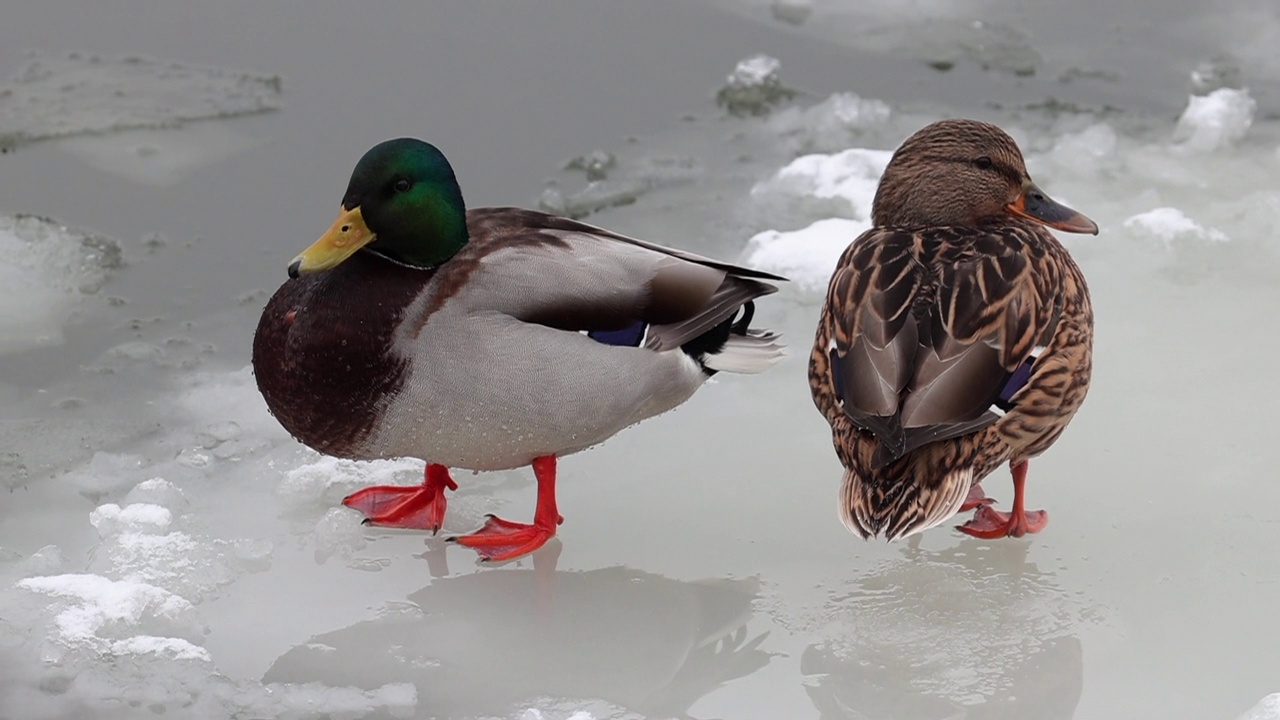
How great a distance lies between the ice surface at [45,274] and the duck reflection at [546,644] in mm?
1702

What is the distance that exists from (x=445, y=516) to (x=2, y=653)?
1049 millimetres

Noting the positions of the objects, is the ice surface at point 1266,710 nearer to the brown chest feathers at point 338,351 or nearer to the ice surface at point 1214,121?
the brown chest feathers at point 338,351

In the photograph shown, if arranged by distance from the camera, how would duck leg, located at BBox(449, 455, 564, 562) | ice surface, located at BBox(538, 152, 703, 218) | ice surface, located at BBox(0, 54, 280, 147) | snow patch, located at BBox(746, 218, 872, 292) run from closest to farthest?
duck leg, located at BBox(449, 455, 564, 562)
snow patch, located at BBox(746, 218, 872, 292)
ice surface, located at BBox(538, 152, 703, 218)
ice surface, located at BBox(0, 54, 280, 147)

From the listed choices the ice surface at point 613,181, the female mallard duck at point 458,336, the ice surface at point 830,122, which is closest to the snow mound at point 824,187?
the ice surface at point 830,122

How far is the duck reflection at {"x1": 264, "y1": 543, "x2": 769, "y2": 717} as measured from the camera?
3.16 meters

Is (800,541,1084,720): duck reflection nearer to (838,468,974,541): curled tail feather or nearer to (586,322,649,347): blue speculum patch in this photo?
(838,468,974,541): curled tail feather

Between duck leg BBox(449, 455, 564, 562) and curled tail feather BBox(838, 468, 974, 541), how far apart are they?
75cm

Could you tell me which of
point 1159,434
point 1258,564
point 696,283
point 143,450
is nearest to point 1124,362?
point 1159,434

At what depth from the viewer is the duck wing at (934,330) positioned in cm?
317

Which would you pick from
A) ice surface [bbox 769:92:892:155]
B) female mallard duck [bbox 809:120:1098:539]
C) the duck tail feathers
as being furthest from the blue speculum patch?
ice surface [bbox 769:92:892:155]

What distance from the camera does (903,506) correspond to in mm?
3240

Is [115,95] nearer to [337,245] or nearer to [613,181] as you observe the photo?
[613,181]

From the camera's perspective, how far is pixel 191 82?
6227mm

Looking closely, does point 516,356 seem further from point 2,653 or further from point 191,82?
point 191,82
